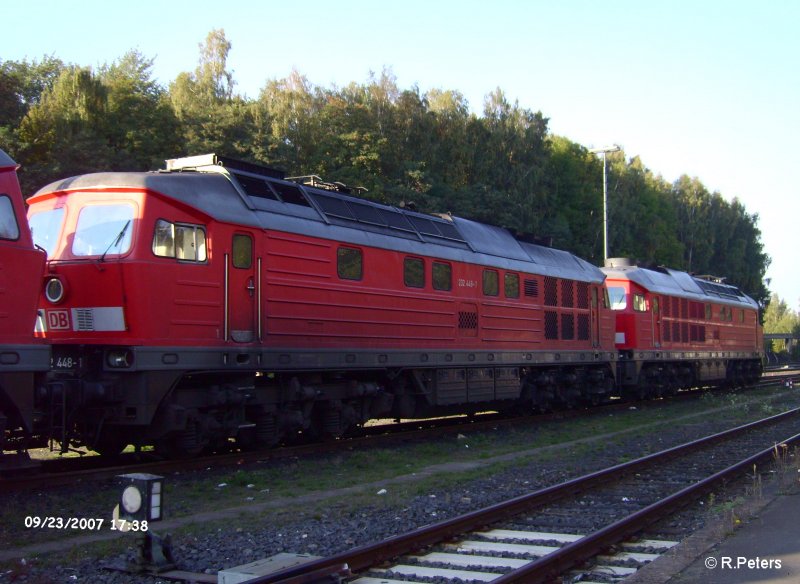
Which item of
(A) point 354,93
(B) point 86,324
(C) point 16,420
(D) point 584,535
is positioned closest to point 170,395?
(B) point 86,324

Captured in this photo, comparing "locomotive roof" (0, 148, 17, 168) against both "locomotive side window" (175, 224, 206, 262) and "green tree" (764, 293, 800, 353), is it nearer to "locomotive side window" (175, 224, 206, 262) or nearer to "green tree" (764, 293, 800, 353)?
"locomotive side window" (175, 224, 206, 262)

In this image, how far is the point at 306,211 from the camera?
1370 cm

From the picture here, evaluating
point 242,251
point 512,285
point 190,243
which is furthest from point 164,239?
point 512,285

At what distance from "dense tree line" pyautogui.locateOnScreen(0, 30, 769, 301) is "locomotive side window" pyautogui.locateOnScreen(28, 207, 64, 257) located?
23.0m

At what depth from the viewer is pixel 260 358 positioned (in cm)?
1224

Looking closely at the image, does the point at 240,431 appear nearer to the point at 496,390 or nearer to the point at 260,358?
the point at 260,358

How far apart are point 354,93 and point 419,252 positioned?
37981mm

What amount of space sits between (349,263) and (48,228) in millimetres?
4990

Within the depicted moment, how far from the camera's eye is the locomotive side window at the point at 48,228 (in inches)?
451

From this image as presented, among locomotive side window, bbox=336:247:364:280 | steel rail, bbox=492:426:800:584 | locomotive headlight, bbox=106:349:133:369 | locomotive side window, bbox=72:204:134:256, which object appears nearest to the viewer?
steel rail, bbox=492:426:800:584

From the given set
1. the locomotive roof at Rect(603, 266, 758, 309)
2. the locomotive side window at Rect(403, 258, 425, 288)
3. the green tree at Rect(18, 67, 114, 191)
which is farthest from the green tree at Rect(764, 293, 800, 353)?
the locomotive side window at Rect(403, 258, 425, 288)

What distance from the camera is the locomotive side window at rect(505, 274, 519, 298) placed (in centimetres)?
1908

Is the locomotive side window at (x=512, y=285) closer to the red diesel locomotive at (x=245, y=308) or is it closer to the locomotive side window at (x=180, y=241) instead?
the red diesel locomotive at (x=245, y=308)

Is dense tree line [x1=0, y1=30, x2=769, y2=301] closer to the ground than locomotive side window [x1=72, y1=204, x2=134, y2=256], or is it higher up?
higher up
